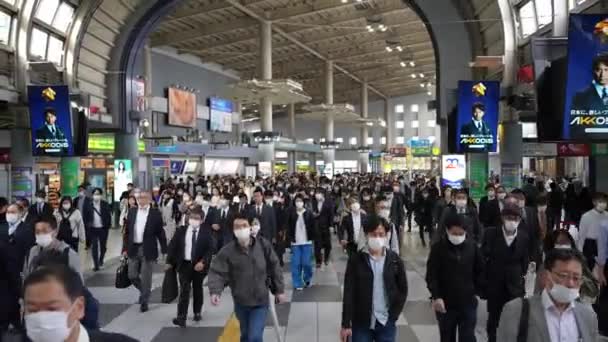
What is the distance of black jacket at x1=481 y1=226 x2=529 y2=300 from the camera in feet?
17.7

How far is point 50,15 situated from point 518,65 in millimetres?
14561

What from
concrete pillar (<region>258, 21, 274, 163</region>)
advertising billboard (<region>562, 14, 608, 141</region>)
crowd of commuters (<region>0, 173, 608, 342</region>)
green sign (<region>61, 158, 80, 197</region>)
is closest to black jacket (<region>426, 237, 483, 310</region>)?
crowd of commuters (<region>0, 173, 608, 342</region>)

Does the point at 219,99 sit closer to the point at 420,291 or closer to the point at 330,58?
the point at 330,58

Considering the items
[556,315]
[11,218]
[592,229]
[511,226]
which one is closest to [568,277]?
[556,315]

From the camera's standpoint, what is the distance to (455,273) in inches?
195

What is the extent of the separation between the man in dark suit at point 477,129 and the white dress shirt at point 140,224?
9.50 meters

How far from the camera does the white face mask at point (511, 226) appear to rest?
18.2 feet

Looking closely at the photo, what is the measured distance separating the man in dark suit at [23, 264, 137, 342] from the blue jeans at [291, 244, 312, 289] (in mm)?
7526

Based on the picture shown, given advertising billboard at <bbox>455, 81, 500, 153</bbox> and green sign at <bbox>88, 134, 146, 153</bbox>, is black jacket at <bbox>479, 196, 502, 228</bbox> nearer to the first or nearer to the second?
advertising billboard at <bbox>455, 81, 500, 153</bbox>

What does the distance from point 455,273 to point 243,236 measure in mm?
1972

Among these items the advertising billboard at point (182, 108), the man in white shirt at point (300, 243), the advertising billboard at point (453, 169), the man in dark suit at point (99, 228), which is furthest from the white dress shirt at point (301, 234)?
the advertising billboard at point (182, 108)

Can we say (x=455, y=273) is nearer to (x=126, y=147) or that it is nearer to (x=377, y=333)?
(x=377, y=333)

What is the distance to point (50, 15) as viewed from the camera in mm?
18125

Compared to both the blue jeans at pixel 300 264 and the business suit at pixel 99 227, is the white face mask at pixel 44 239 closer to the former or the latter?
the blue jeans at pixel 300 264
